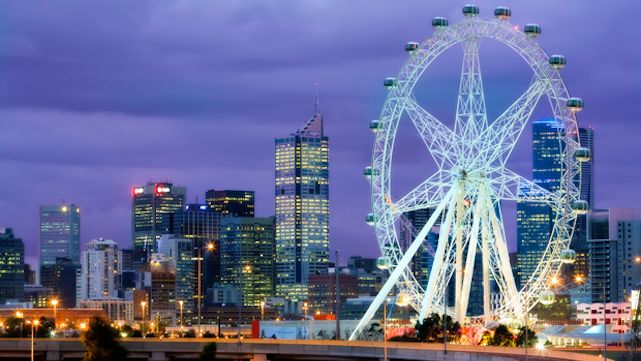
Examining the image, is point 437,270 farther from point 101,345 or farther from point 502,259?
point 101,345

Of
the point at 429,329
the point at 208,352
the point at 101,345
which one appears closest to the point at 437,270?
the point at 429,329

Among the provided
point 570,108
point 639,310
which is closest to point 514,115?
point 570,108

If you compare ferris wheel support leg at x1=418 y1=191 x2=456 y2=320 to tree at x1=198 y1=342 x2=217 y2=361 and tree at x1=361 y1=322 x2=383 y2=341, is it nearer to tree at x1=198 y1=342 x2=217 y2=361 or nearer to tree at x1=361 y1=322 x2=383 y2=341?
tree at x1=361 y1=322 x2=383 y2=341

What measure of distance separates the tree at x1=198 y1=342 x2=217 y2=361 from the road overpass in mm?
3446

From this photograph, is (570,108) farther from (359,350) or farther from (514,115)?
(359,350)

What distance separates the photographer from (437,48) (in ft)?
467

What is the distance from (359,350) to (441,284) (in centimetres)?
2150

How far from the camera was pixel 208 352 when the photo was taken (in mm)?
130250

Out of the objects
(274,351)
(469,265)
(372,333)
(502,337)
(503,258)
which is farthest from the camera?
(372,333)

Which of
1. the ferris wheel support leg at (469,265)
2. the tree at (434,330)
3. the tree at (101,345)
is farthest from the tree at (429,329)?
the tree at (101,345)

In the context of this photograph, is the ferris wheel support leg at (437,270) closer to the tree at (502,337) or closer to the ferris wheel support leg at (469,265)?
the ferris wheel support leg at (469,265)

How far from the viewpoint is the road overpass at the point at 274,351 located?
11512cm

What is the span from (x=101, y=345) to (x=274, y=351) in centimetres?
1575

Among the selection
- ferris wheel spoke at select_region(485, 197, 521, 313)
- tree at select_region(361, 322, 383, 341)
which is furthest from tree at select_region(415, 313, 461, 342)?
tree at select_region(361, 322, 383, 341)
